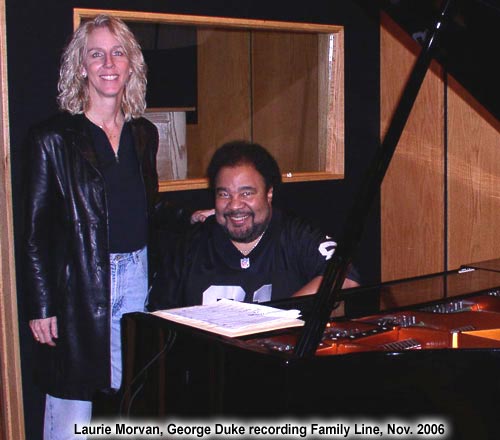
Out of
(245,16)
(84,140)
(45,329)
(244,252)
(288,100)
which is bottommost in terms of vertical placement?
(45,329)

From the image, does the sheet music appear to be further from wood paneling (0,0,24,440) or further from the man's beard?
wood paneling (0,0,24,440)

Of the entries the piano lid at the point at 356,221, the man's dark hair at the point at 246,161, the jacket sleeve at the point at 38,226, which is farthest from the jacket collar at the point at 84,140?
the piano lid at the point at 356,221

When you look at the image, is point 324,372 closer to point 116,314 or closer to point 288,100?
point 116,314

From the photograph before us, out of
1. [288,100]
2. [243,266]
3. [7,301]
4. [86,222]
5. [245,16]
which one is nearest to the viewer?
[243,266]

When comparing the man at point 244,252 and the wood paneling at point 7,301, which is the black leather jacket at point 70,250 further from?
the wood paneling at point 7,301

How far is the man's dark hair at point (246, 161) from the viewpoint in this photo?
108 inches

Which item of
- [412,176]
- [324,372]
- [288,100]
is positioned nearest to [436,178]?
[412,176]

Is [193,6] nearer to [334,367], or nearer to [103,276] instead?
[103,276]

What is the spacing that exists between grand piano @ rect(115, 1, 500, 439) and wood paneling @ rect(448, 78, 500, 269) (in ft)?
6.29

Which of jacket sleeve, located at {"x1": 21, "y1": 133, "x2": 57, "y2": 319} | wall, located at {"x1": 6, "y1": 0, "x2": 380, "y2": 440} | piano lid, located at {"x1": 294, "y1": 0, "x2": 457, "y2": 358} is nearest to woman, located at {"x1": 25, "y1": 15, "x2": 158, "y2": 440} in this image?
jacket sleeve, located at {"x1": 21, "y1": 133, "x2": 57, "y2": 319}

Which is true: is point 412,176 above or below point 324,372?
above

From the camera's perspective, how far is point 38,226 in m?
2.73

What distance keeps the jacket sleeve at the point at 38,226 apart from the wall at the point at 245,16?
42 centimetres

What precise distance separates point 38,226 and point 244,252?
0.65m
